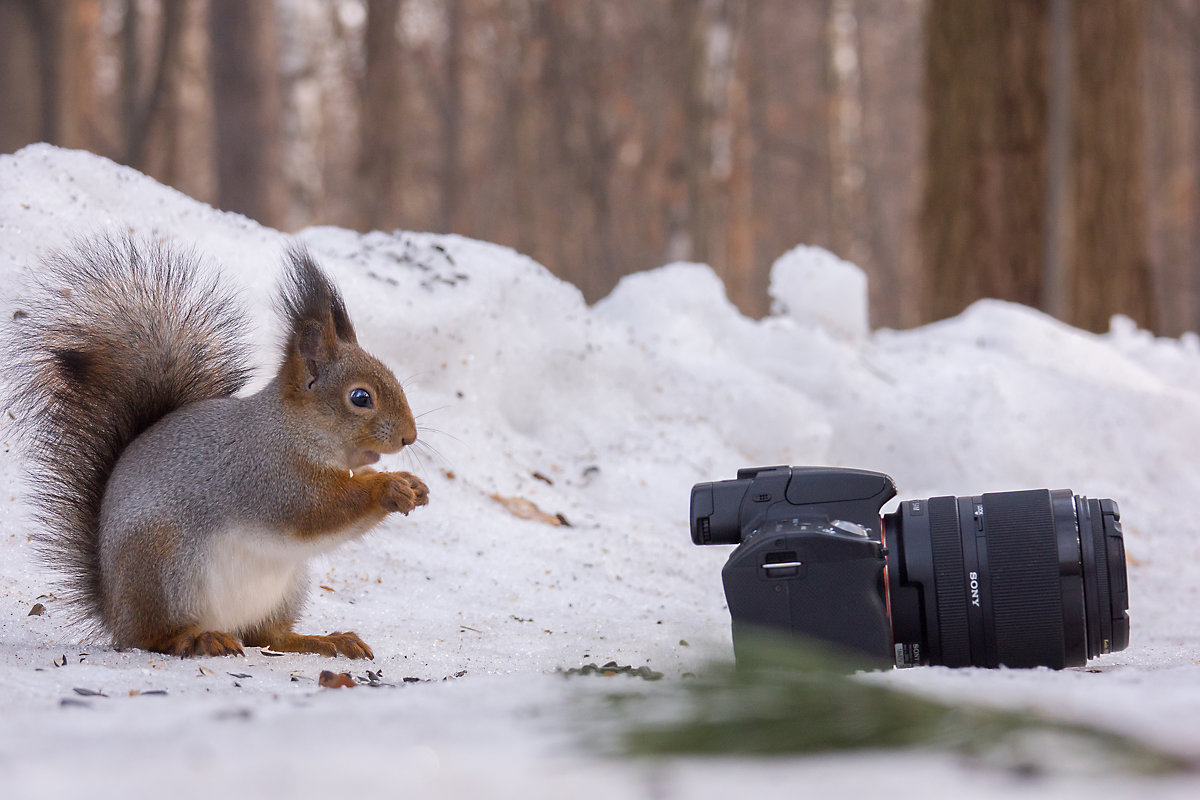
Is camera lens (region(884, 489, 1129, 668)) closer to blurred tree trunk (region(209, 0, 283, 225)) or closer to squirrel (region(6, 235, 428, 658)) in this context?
squirrel (region(6, 235, 428, 658))

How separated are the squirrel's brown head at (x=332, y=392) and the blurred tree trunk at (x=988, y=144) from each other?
181 inches

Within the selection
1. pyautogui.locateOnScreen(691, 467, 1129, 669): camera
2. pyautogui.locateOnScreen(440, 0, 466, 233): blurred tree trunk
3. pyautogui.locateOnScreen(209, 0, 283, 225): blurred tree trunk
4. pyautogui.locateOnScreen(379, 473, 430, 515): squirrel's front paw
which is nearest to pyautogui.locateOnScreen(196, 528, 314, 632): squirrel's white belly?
pyautogui.locateOnScreen(379, 473, 430, 515): squirrel's front paw

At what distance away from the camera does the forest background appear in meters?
6.00

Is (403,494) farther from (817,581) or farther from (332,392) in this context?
(817,581)

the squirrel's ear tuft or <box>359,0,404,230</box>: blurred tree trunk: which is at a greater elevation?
<box>359,0,404,230</box>: blurred tree trunk

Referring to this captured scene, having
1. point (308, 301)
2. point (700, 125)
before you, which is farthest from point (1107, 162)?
point (308, 301)

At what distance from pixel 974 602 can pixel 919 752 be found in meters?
1.15

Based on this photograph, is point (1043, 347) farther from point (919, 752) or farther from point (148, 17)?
point (148, 17)

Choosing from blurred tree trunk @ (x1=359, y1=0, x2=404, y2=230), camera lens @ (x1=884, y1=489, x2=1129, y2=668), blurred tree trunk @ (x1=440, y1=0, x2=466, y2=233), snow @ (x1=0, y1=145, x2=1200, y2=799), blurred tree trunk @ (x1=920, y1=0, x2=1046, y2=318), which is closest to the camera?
snow @ (x1=0, y1=145, x2=1200, y2=799)

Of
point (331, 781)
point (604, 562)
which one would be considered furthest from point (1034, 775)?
point (604, 562)

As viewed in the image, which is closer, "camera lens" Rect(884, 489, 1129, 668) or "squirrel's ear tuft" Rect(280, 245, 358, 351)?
"camera lens" Rect(884, 489, 1129, 668)

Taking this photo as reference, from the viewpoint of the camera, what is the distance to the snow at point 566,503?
0.96 m

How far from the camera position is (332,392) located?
2.20 metres

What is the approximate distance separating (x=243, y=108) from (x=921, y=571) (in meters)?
5.58
